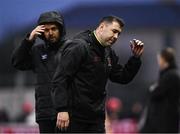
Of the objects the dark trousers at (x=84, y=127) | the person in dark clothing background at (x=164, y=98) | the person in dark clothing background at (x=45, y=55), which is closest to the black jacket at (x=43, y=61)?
the person in dark clothing background at (x=45, y=55)

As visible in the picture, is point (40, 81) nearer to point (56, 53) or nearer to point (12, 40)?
point (56, 53)

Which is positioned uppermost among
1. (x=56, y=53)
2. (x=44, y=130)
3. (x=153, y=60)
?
(x=56, y=53)

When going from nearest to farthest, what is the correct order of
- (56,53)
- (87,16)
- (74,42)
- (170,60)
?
1. (74,42)
2. (56,53)
3. (170,60)
4. (87,16)

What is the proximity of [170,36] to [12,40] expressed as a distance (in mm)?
5506

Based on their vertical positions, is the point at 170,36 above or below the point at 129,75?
below

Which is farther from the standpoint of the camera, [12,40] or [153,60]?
[12,40]

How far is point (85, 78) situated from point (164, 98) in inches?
153

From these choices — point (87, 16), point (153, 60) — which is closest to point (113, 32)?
point (153, 60)

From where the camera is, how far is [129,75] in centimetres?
978

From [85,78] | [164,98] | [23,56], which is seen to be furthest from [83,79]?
[164,98]

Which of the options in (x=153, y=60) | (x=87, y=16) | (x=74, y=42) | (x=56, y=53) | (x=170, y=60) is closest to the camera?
(x=74, y=42)

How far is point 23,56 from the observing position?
982cm

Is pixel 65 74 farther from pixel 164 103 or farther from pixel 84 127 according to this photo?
pixel 164 103

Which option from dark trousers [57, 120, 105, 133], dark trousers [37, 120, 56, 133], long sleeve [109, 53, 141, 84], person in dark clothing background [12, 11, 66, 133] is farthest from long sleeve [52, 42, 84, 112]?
long sleeve [109, 53, 141, 84]
